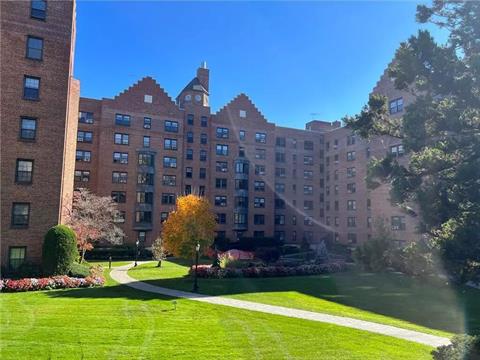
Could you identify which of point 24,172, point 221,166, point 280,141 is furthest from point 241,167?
A: point 24,172

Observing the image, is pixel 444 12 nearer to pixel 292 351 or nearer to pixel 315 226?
pixel 292 351

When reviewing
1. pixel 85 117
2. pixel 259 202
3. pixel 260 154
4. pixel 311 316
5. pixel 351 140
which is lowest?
pixel 311 316

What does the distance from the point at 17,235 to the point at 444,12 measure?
2641 centimetres

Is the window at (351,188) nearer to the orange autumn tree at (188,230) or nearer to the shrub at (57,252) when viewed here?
the orange autumn tree at (188,230)

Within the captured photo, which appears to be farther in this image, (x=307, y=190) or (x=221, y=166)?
(x=307, y=190)

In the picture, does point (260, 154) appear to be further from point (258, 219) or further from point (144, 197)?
point (144, 197)

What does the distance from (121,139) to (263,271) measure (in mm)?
30318

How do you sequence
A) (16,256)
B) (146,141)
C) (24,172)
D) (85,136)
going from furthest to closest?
(146,141)
(85,136)
(24,172)
(16,256)

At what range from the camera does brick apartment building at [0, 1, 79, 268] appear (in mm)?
25109

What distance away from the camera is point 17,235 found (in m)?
25.0

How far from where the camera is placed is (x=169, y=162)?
5234 centimetres

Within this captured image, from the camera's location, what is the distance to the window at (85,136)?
4822 cm

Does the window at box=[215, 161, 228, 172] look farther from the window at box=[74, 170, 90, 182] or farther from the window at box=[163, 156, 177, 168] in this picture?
the window at box=[74, 170, 90, 182]

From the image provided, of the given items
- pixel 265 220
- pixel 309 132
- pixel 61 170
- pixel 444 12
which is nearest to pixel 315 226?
pixel 265 220
